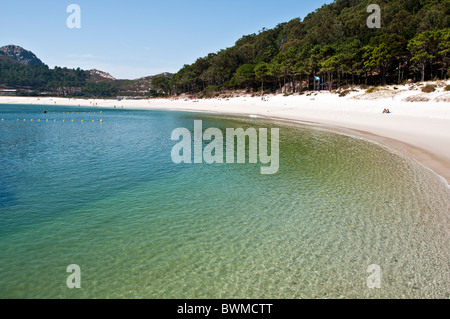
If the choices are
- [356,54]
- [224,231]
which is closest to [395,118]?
[224,231]

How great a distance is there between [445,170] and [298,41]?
8838 centimetres

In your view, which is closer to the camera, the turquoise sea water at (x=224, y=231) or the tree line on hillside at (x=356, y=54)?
the turquoise sea water at (x=224, y=231)

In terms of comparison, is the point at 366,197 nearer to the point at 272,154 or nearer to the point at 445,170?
the point at 445,170

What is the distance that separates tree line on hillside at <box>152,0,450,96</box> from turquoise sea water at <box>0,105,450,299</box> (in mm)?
50904

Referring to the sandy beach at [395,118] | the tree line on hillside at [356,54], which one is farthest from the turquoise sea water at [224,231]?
the tree line on hillside at [356,54]

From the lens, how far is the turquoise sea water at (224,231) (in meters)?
6.18

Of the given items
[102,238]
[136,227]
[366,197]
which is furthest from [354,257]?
[102,238]

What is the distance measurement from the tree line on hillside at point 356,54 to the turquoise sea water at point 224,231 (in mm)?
50904

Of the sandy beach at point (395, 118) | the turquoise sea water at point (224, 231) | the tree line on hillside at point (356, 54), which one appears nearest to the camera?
the turquoise sea water at point (224, 231)

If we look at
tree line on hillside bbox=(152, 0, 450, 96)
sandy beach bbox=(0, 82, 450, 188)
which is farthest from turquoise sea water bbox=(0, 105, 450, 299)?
tree line on hillside bbox=(152, 0, 450, 96)

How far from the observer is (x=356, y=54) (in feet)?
198

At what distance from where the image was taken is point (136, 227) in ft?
29.1

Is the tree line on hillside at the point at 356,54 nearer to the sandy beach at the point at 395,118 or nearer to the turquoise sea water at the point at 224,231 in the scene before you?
the sandy beach at the point at 395,118

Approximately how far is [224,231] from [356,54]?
212 ft
